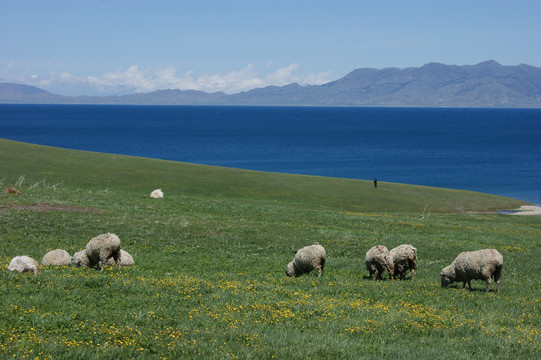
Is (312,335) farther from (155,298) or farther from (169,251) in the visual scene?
(169,251)

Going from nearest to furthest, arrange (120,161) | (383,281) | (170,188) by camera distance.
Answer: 1. (383,281)
2. (170,188)
3. (120,161)

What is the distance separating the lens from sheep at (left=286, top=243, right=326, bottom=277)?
73.6ft

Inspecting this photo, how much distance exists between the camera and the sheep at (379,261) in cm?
2211

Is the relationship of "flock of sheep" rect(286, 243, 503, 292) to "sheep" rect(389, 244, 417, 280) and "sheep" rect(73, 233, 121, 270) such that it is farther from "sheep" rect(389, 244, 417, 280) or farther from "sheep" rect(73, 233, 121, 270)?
"sheep" rect(73, 233, 121, 270)

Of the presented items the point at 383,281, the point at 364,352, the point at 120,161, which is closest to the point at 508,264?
the point at 383,281

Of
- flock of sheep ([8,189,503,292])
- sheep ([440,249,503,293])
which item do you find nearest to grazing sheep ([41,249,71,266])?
flock of sheep ([8,189,503,292])

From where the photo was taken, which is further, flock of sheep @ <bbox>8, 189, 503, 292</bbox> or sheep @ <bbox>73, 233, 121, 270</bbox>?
sheep @ <bbox>73, 233, 121, 270</bbox>

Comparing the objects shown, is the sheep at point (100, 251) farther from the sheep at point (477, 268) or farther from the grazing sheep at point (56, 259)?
the sheep at point (477, 268)

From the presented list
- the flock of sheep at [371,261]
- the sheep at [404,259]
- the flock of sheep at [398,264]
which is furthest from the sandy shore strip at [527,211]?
the flock of sheep at [371,261]

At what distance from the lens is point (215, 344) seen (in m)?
12.7

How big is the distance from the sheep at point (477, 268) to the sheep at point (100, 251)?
1378 cm

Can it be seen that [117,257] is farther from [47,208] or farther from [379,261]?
[47,208]

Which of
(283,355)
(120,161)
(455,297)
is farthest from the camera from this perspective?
(120,161)

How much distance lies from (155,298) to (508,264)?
2017 centimetres
